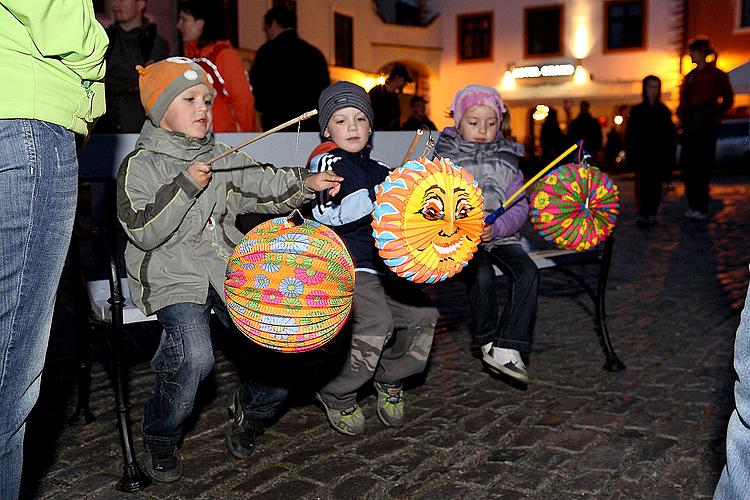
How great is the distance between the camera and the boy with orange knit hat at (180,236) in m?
3.08

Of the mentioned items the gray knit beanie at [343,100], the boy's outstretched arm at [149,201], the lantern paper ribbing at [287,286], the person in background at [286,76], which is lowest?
the lantern paper ribbing at [287,286]

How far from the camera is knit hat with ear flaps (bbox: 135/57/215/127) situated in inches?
128

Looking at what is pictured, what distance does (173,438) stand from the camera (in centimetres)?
319

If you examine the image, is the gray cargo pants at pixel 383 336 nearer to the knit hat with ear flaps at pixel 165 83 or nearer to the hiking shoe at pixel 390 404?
the hiking shoe at pixel 390 404

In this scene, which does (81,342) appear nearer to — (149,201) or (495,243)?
(149,201)

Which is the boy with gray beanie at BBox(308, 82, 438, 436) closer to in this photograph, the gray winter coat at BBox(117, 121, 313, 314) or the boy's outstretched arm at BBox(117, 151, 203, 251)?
the gray winter coat at BBox(117, 121, 313, 314)

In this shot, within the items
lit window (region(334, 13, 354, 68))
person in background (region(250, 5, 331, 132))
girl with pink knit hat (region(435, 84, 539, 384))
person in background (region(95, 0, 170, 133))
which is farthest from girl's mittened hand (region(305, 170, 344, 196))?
lit window (region(334, 13, 354, 68))

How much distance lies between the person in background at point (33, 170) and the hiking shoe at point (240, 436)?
1.39 m

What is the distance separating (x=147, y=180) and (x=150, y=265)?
31 centimetres

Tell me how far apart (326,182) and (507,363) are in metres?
1.37

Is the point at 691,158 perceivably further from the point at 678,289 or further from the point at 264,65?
the point at 264,65

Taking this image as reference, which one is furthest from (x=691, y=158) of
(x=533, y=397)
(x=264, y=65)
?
(x=533, y=397)

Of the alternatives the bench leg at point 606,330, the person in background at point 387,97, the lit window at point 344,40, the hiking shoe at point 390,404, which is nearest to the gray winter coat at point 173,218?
the hiking shoe at point 390,404

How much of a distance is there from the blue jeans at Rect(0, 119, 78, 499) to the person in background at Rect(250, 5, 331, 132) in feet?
13.5
